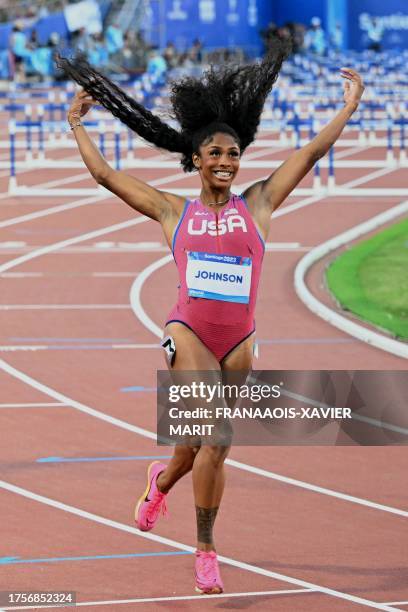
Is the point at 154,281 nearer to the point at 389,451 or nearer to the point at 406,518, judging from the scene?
the point at 389,451

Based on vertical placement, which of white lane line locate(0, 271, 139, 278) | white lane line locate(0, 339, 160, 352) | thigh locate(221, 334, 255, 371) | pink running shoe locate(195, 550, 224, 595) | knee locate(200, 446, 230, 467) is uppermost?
thigh locate(221, 334, 255, 371)

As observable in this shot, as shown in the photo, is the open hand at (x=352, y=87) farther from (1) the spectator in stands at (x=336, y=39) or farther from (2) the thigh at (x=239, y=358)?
(1) the spectator in stands at (x=336, y=39)

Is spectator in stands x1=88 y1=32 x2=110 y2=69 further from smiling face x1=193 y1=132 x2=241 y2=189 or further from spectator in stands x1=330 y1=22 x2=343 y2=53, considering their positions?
smiling face x1=193 y1=132 x2=241 y2=189

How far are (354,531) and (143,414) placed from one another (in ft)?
11.4

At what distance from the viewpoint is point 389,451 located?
1102 cm

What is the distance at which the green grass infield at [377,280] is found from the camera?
16344 mm

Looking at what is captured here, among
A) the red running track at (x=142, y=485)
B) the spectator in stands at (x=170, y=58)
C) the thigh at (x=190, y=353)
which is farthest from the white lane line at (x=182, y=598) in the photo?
the spectator in stands at (x=170, y=58)

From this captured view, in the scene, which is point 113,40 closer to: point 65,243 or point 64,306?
point 65,243

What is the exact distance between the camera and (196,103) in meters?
8.21

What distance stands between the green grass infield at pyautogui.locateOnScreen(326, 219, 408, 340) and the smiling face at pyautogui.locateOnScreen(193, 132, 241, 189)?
7218 mm

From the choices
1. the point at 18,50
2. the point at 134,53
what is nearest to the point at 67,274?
the point at 18,50

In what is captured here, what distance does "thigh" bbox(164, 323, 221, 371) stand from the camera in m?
7.74

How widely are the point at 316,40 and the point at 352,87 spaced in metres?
63.3

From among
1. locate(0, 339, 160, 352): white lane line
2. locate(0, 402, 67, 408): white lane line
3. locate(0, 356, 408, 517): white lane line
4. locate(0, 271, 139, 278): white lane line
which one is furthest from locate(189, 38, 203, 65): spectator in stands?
locate(0, 402, 67, 408): white lane line
